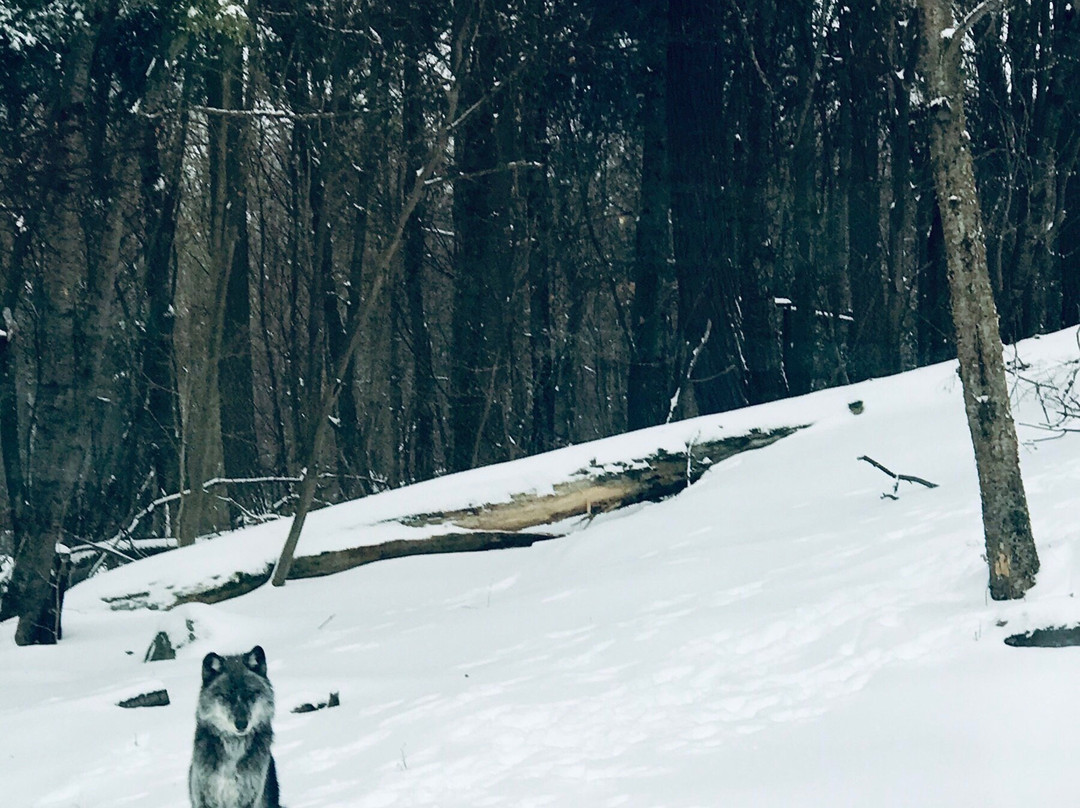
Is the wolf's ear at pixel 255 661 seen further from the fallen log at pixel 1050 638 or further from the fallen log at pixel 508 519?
the fallen log at pixel 508 519

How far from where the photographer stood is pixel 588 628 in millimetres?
9398

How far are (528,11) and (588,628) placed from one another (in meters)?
10.5

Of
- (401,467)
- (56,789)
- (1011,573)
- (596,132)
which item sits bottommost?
(56,789)

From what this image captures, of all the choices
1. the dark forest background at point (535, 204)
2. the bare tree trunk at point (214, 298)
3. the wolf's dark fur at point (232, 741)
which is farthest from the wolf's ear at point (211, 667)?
the bare tree trunk at point (214, 298)

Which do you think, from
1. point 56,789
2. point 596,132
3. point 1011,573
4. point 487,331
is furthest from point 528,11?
point 56,789

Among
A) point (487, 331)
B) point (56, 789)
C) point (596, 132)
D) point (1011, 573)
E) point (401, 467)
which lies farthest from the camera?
point (401, 467)

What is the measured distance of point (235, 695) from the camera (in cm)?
580

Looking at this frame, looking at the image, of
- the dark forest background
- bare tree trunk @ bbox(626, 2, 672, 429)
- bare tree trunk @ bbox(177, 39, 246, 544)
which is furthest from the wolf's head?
bare tree trunk @ bbox(626, 2, 672, 429)

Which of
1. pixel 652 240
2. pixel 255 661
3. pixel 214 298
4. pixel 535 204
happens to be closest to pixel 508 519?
pixel 214 298

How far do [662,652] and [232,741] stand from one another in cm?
359

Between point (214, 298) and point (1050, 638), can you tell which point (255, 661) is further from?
point (214, 298)

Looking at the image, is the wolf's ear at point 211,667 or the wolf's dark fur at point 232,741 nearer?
the wolf's dark fur at point 232,741

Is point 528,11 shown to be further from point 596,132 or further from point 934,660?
point 934,660

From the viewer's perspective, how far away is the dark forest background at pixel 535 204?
16.2 metres
